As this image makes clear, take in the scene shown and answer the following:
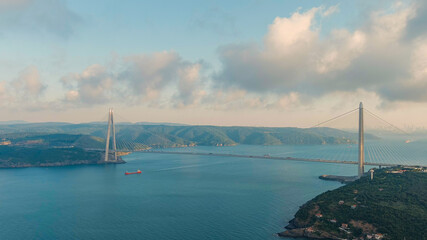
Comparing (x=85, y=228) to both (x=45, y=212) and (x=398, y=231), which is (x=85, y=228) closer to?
(x=45, y=212)

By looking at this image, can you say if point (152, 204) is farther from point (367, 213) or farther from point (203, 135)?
point (203, 135)

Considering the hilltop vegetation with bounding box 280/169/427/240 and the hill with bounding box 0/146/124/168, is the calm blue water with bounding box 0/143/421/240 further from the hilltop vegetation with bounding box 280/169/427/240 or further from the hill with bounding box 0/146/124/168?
the hill with bounding box 0/146/124/168

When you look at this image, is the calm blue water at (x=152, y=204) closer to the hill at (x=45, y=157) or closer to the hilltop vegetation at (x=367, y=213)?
the hilltop vegetation at (x=367, y=213)

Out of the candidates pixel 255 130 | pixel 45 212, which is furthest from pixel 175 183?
pixel 255 130

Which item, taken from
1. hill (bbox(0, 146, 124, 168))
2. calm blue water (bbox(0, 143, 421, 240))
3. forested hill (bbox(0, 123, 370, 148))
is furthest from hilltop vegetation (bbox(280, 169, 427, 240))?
forested hill (bbox(0, 123, 370, 148))

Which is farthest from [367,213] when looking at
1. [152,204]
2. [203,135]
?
[203,135]
